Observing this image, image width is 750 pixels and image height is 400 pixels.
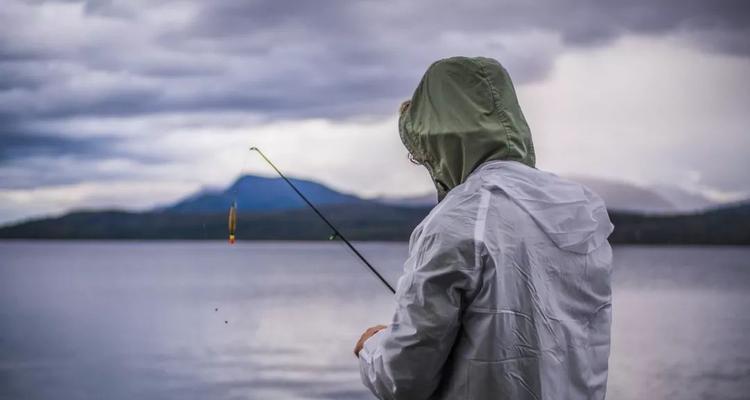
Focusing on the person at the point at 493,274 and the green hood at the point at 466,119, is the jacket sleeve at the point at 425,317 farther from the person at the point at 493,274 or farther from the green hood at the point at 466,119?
the green hood at the point at 466,119

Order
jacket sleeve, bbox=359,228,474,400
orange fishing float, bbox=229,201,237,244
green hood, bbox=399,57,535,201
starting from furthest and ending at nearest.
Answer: orange fishing float, bbox=229,201,237,244 → green hood, bbox=399,57,535,201 → jacket sleeve, bbox=359,228,474,400

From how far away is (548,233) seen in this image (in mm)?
2062

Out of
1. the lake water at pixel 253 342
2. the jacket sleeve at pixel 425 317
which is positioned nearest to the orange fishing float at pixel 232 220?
the jacket sleeve at pixel 425 317

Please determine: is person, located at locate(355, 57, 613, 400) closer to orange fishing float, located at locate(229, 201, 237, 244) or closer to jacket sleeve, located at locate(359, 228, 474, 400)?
jacket sleeve, located at locate(359, 228, 474, 400)

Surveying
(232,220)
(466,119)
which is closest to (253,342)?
(232,220)

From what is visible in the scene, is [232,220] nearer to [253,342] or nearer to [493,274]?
[493,274]

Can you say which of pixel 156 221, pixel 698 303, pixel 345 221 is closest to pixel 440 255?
pixel 698 303

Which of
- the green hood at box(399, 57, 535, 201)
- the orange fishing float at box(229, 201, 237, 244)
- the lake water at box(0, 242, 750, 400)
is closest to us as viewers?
the green hood at box(399, 57, 535, 201)

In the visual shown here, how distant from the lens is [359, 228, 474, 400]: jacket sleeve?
1964 mm

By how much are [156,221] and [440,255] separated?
18413 centimetres

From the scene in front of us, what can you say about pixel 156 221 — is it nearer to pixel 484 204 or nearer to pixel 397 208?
pixel 397 208

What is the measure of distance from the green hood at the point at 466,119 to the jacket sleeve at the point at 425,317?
298mm

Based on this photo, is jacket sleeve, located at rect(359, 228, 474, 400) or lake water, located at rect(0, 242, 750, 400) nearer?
jacket sleeve, located at rect(359, 228, 474, 400)

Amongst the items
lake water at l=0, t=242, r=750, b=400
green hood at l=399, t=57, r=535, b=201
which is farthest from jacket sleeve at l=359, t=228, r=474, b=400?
lake water at l=0, t=242, r=750, b=400
